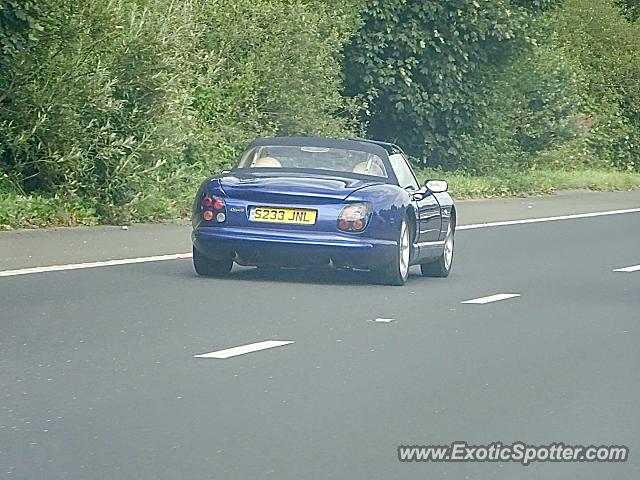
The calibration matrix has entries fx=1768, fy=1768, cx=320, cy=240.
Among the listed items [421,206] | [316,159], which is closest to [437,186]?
[421,206]

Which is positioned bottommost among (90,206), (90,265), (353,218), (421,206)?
(90,206)

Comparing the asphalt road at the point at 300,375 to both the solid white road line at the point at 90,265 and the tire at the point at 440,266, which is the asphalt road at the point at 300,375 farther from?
the tire at the point at 440,266

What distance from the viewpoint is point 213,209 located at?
1524 cm

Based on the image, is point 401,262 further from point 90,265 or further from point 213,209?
point 90,265

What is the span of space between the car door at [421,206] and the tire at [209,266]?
1771 millimetres

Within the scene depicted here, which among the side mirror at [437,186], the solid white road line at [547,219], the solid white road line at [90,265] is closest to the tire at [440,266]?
the side mirror at [437,186]

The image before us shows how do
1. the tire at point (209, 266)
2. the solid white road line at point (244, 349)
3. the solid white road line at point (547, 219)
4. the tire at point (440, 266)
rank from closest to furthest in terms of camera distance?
the solid white road line at point (244, 349), the tire at point (209, 266), the tire at point (440, 266), the solid white road line at point (547, 219)

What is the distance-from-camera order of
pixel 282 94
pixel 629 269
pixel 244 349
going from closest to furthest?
pixel 244 349
pixel 629 269
pixel 282 94

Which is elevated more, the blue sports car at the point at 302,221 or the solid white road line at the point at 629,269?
the blue sports car at the point at 302,221

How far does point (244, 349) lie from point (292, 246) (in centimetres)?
417

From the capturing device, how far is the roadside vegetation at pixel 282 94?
22891mm

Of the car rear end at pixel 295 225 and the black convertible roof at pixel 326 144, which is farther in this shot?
the black convertible roof at pixel 326 144

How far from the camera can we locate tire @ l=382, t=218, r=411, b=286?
15445 mm

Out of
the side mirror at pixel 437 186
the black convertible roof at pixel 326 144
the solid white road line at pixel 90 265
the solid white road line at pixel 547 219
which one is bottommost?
the solid white road line at pixel 547 219
